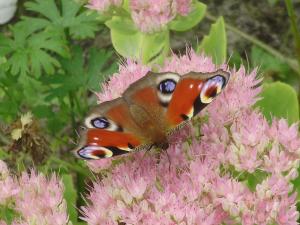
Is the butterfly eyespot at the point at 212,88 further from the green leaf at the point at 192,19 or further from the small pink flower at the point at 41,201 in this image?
the green leaf at the point at 192,19

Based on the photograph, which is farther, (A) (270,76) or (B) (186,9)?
(A) (270,76)

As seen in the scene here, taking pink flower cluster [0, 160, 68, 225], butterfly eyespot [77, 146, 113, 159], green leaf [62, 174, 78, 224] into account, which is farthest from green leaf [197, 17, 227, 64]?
butterfly eyespot [77, 146, 113, 159]

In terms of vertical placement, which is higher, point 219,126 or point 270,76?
point 270,76

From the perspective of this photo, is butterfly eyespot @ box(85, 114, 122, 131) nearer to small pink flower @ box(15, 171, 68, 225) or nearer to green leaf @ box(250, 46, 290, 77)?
small pink flower @ box(15, 171, 68, 225)

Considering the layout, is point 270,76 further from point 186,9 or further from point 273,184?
point 273,184

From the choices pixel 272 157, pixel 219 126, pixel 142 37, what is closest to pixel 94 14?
pixel 142 37

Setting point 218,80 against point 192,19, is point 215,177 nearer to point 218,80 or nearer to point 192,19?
point 218,80

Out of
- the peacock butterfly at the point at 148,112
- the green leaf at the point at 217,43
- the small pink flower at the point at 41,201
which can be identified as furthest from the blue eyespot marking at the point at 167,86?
the green leaf at the point at 217,43
